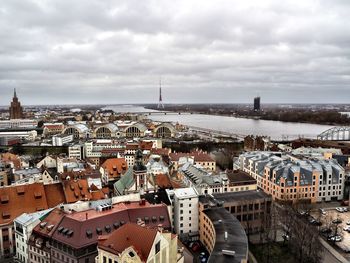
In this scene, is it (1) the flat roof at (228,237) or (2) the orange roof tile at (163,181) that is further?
(2) the orange roof tile at (163,181)

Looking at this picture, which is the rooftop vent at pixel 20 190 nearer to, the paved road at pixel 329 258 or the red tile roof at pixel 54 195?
the red tile roof at pixel 54 195

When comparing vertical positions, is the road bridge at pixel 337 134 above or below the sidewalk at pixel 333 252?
above

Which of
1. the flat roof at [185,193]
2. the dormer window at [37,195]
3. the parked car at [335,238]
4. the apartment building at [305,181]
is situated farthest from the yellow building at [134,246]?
the apartment building at [305,181]

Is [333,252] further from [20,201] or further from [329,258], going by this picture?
[20,201]

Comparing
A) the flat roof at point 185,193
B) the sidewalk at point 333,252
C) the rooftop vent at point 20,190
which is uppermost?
the rooftop vent at point 20,190

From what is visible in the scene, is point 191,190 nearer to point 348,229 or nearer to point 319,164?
point 348,229

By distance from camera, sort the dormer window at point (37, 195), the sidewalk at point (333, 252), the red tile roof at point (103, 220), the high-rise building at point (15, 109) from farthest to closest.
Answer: the high-rise building at point (15, 109) → the dormer window at point (37, 195) → the sidewalk at point (333, 252) → the red tile roof at point (103, 220)

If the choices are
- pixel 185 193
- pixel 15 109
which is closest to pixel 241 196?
pixel 185 193
